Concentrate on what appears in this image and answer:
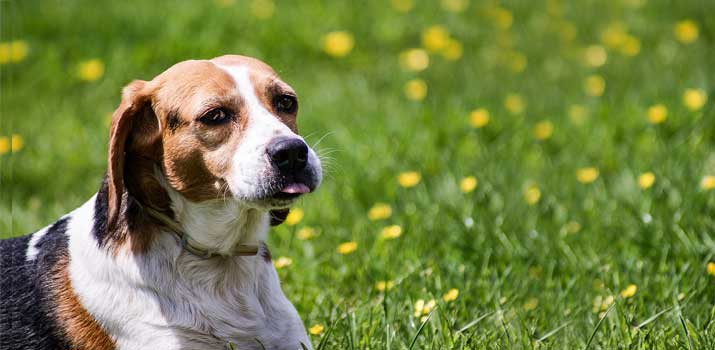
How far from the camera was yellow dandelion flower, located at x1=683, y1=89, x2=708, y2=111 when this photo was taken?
6.16 m

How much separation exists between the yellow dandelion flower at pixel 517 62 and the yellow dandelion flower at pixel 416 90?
92cm

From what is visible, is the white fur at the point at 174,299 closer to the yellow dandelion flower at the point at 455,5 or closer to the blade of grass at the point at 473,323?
the blade of grass at the point at 473,323

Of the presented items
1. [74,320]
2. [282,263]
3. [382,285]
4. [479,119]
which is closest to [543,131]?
[479,119]

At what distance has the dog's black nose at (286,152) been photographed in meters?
3.27

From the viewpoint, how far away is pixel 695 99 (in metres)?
6.20

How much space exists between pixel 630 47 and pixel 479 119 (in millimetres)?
2176

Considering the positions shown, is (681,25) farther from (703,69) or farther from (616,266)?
(616,266)

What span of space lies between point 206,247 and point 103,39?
4.70 m

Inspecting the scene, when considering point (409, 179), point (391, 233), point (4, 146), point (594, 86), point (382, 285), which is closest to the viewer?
point (382, 285)

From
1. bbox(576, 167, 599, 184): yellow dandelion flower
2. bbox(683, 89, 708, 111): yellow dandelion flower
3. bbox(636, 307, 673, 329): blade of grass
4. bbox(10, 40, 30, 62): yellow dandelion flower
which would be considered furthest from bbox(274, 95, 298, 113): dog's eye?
bbox(10, 40, 30, 62): yellow dandelion flower

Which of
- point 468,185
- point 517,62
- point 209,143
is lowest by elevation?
point 517,62

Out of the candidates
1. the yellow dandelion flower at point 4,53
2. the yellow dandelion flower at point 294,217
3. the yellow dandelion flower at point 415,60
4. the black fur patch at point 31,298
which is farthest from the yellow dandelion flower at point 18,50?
the black fur patch at point 31,298

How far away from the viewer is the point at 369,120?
6609 millimetres

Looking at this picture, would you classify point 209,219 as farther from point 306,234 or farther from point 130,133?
point 306,234
